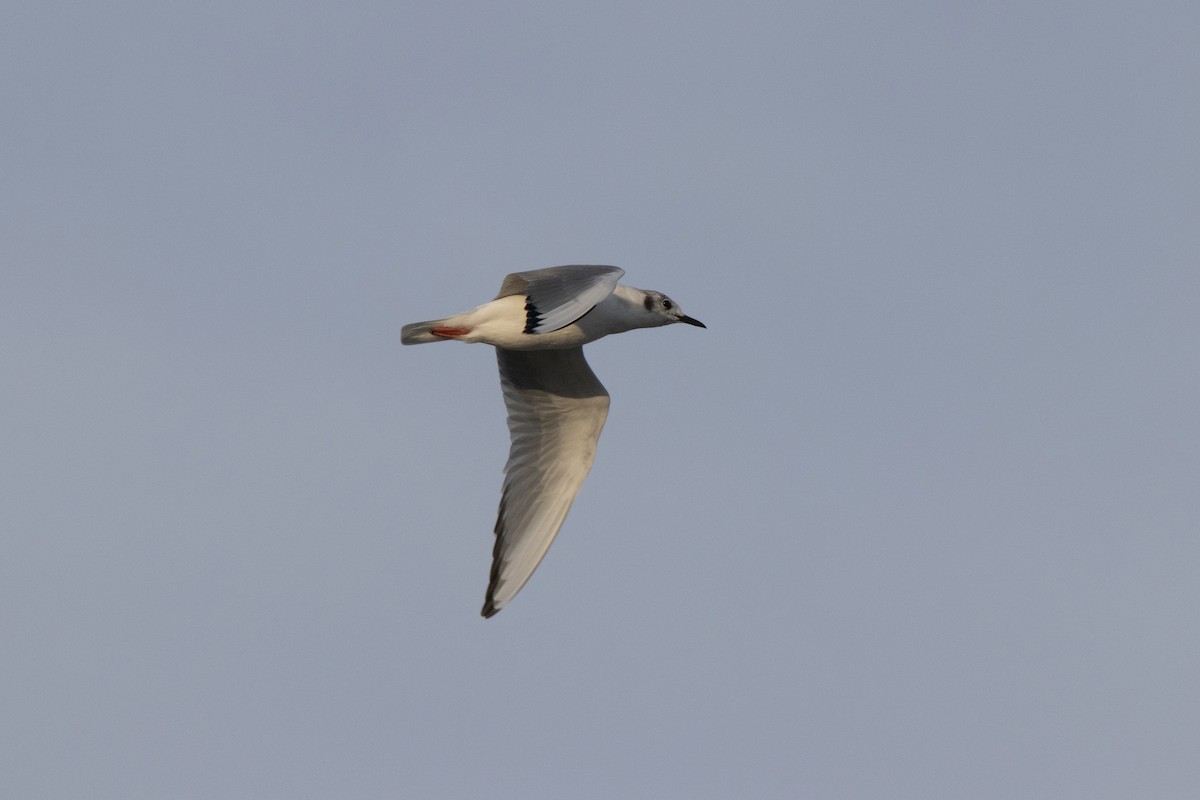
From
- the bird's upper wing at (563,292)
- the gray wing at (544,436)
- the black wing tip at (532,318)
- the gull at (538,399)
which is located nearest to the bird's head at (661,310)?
the gull at (538,399)

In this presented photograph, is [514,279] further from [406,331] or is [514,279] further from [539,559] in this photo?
[539,559]

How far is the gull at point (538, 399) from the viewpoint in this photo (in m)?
14.4

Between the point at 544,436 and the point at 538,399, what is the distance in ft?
1.16

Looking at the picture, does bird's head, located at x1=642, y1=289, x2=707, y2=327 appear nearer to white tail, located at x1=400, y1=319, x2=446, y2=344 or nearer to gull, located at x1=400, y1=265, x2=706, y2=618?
gull, located at x1=400, y1=265, x2=706, y2=618

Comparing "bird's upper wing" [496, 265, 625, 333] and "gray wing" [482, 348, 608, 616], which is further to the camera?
"gray wing" [482, 348, 608, 616]

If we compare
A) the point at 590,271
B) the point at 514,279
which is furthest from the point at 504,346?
the point at 590,271

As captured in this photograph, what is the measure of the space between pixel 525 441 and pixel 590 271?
2.89 metres

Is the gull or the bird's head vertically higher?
the bird's head

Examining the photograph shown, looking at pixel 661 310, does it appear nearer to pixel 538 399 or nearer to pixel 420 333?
pixel 538 399

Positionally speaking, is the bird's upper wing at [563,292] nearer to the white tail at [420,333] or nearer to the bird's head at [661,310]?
the white tail at [420,333]

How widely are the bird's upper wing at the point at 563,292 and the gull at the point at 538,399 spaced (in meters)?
0.09

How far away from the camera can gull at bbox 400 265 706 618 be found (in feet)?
47.1

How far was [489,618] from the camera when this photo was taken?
14367 millimetres

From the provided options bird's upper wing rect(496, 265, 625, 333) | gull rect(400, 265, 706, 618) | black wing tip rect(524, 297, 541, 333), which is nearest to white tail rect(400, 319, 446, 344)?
gull rect(400, 265, 706, 618)
